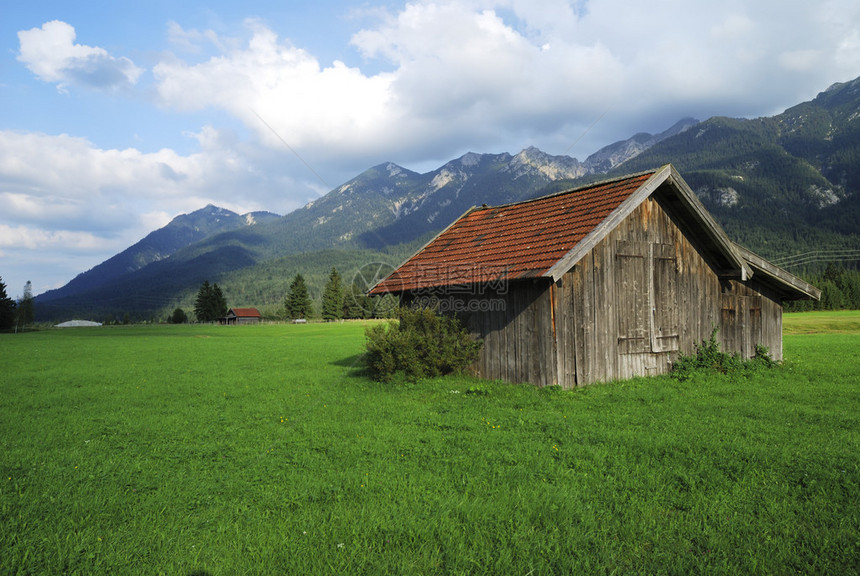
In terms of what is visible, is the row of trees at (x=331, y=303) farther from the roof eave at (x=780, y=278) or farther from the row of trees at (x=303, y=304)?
the roof eave at (x=780, y=278)

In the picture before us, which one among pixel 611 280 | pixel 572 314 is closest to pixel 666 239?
pixel 611 280

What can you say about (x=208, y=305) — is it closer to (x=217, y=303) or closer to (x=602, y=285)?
(x=217, y=303)

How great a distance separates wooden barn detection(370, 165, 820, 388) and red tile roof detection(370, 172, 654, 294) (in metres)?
0.05

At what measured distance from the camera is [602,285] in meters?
13.4

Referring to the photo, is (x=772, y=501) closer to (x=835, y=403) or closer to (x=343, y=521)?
(x=343, y=521)

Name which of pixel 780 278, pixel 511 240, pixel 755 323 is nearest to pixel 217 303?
pixel 511 240

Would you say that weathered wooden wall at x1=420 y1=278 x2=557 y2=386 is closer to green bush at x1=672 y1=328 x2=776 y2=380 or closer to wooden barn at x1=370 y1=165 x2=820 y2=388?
wooden barn at x1=370 y1=165 x2=820 y2=388

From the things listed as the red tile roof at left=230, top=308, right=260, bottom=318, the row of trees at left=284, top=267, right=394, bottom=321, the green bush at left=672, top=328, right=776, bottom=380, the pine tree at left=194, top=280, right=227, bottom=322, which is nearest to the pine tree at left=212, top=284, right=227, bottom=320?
the pine tree at left=194, top=280, right=227, bottom=322

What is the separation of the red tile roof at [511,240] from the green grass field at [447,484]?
3.56m

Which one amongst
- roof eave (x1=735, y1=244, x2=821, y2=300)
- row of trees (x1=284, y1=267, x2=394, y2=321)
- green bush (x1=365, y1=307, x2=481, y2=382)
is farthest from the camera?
row of trees (x1=284, y1=267, x2=394, y2=321)

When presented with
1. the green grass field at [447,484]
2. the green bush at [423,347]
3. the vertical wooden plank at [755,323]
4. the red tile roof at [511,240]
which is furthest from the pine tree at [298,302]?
the vertical wooden plank at [755,323]

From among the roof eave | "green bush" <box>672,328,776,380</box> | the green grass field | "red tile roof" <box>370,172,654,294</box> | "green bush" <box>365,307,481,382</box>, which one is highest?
"red tile roof" <box>370,172,654,294</box>

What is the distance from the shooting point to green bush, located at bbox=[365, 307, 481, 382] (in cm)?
1446

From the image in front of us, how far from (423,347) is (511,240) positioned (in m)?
4.40
